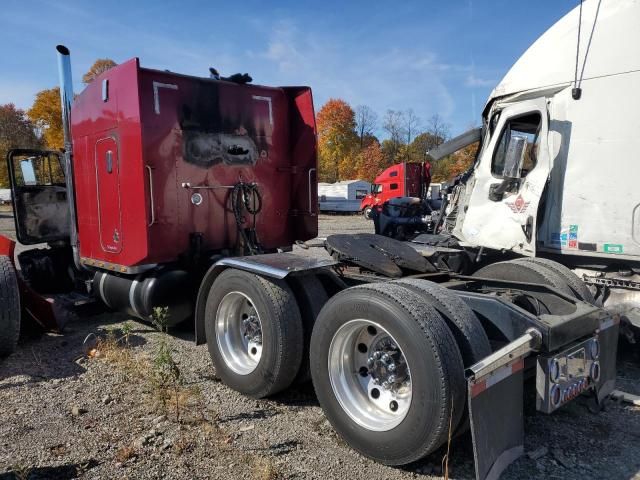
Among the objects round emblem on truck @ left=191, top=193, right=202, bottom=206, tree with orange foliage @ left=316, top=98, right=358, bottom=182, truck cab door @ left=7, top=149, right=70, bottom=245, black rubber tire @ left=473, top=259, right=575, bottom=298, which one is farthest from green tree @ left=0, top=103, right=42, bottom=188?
black rubber tire @ left=473, top=259, right=575, bottom=298

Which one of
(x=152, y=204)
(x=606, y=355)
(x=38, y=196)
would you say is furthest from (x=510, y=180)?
(x=38, y=196)

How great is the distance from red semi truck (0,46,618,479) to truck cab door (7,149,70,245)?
0.02 metres

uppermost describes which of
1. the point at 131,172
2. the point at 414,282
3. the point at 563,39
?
the point at 563,39

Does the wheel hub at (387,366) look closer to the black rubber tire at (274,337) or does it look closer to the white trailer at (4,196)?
the black rubber tire at (274,337)

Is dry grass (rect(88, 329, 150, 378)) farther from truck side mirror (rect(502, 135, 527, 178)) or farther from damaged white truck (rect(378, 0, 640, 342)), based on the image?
truck side mirror (rect(502, 135, 527, 178))

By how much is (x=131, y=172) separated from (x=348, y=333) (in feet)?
11.1

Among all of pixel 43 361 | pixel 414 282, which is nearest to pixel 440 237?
pixel 414 282

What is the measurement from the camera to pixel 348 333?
340 centimetres

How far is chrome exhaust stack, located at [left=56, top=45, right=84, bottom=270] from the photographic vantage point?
21.0 feet

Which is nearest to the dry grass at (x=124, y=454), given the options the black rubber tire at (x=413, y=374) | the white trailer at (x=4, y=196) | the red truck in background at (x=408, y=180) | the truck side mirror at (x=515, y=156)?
the black rubber tire at (x=413, y=374)

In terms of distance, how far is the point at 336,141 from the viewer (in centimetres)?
6269

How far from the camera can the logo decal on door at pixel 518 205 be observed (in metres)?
5.57

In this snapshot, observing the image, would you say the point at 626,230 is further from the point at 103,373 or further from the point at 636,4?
the point at 103,373

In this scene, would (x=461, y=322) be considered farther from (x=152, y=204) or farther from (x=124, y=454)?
(x=152, y=204)
